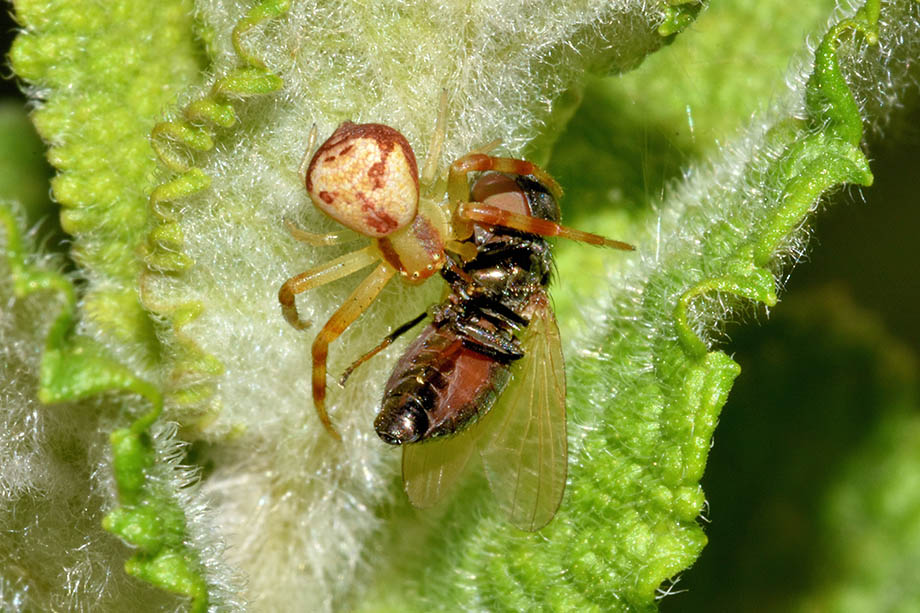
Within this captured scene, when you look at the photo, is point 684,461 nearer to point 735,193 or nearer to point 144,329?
point 735,193

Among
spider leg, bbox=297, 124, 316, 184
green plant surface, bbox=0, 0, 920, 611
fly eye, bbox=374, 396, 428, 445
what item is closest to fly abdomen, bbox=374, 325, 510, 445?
fly eye, bbox=374, 396, 428, 445

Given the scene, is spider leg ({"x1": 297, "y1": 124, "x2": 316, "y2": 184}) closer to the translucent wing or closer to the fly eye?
the fly eye

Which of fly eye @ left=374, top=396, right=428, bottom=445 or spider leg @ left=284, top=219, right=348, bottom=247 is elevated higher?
spider leg @ left=284, top=219, right=348, bottom=247

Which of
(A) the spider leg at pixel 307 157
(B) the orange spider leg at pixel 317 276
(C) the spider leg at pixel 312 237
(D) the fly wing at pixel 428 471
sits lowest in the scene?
(D) the fly wing at pixel 428 471

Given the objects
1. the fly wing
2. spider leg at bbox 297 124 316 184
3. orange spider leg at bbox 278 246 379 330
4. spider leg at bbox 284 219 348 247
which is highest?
spider leg at bbox 297 124 316 184

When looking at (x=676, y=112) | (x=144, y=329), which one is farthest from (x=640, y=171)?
(x=144, y=329)

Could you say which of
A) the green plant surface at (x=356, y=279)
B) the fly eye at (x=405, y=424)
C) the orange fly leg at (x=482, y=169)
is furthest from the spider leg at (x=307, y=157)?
the fly eye at (x=405, y=424)

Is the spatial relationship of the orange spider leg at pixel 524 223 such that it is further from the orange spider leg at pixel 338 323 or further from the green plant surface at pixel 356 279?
the orange spider leg at pixel 338 323
